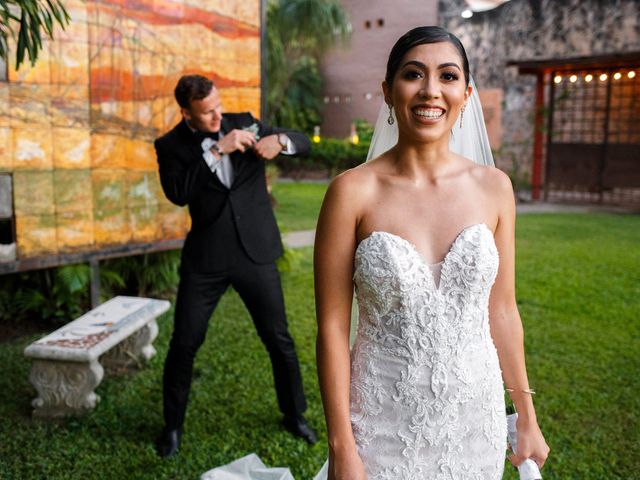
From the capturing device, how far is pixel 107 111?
572 cm

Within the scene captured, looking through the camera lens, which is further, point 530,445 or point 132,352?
point 132,352

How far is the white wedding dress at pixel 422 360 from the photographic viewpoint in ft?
6.13

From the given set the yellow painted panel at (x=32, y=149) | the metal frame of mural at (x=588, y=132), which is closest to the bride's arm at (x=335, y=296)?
the yellow painted panel at (x=32, y=149)

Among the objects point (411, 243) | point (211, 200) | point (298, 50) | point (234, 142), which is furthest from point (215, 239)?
point (298, 50)

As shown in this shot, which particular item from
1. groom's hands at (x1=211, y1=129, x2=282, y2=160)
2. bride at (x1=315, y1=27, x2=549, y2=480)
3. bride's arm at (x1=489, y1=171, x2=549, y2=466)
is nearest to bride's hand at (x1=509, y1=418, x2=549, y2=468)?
bride's arm at (x1=489, y1=171, x2=549, y2=466)

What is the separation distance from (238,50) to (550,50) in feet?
41.1

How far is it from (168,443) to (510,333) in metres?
2.32

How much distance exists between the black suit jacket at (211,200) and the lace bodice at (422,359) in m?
1.87

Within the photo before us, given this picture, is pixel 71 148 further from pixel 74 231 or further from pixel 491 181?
pixel 491 181

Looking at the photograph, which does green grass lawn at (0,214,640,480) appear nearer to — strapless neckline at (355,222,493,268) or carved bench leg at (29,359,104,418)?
carved bench leg at (29,359,104,418)

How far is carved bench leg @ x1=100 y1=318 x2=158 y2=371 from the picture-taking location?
505 cm

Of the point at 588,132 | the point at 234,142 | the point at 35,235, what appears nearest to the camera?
the point at 234,142

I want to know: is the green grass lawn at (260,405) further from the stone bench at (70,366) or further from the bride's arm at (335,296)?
the bride's arm at (335,296)

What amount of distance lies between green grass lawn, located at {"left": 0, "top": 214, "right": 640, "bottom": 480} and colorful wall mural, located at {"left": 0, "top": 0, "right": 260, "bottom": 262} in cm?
106
